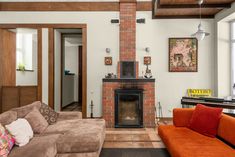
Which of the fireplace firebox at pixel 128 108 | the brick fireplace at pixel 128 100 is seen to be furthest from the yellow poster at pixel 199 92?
the fireplace firebox at pixel 128 108

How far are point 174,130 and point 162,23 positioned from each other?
3288mm

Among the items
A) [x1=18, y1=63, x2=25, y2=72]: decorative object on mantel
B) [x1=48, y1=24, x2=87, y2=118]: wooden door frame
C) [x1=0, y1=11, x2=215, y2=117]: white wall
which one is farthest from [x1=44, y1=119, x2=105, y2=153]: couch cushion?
[x1=18, y1=63, x2=25, y2=72]: decorative object on mantel

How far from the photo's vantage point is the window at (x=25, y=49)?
21.5 feet

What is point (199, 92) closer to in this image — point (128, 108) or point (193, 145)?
point (128, 108)

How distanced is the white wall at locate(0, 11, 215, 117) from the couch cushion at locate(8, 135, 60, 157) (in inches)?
115

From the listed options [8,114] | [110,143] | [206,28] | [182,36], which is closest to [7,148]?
[8,114]

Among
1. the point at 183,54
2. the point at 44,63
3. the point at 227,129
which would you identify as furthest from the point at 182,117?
the point at 44,63

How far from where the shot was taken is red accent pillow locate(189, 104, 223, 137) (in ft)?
9.06

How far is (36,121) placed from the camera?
2857 millimetres

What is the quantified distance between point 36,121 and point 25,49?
15.7 feet

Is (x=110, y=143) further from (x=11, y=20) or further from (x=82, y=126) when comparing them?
(x=11, y=20)

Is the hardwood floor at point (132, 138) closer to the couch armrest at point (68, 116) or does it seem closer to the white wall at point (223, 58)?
the couch armrest at point (68, 116)

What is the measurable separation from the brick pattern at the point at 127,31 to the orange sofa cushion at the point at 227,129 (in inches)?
110

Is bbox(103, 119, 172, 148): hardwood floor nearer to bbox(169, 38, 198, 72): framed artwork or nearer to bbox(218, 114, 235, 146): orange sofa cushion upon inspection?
bbox(218, 114, 235, 146): orange sofa cushion
